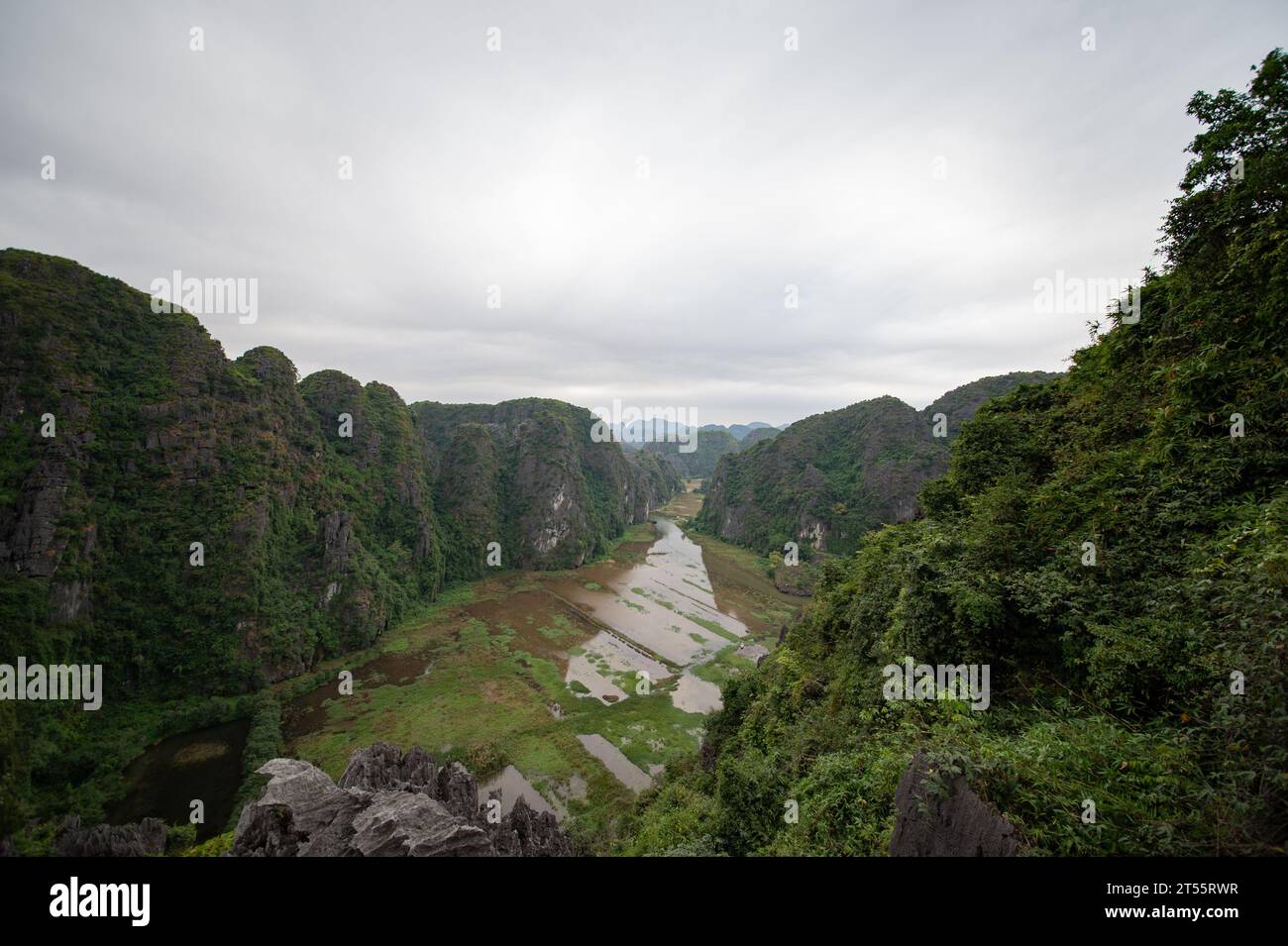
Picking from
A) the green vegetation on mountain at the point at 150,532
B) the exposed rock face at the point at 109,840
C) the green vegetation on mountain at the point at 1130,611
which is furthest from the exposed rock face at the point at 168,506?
the green vegetation on mountain at the point at 1130,611

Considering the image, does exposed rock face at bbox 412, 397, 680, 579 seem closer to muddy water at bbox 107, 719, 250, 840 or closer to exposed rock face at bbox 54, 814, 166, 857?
muddy water at bbox 107, 719, 250, 840

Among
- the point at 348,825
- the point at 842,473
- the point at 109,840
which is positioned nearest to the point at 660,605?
the point at 109,840

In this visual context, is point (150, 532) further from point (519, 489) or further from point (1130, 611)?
point (1130, 611)

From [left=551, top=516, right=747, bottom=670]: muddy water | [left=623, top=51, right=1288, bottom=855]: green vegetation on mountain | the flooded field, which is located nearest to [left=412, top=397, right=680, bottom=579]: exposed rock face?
[left=551, top=516, right=747, bottom=670]: muddy water
